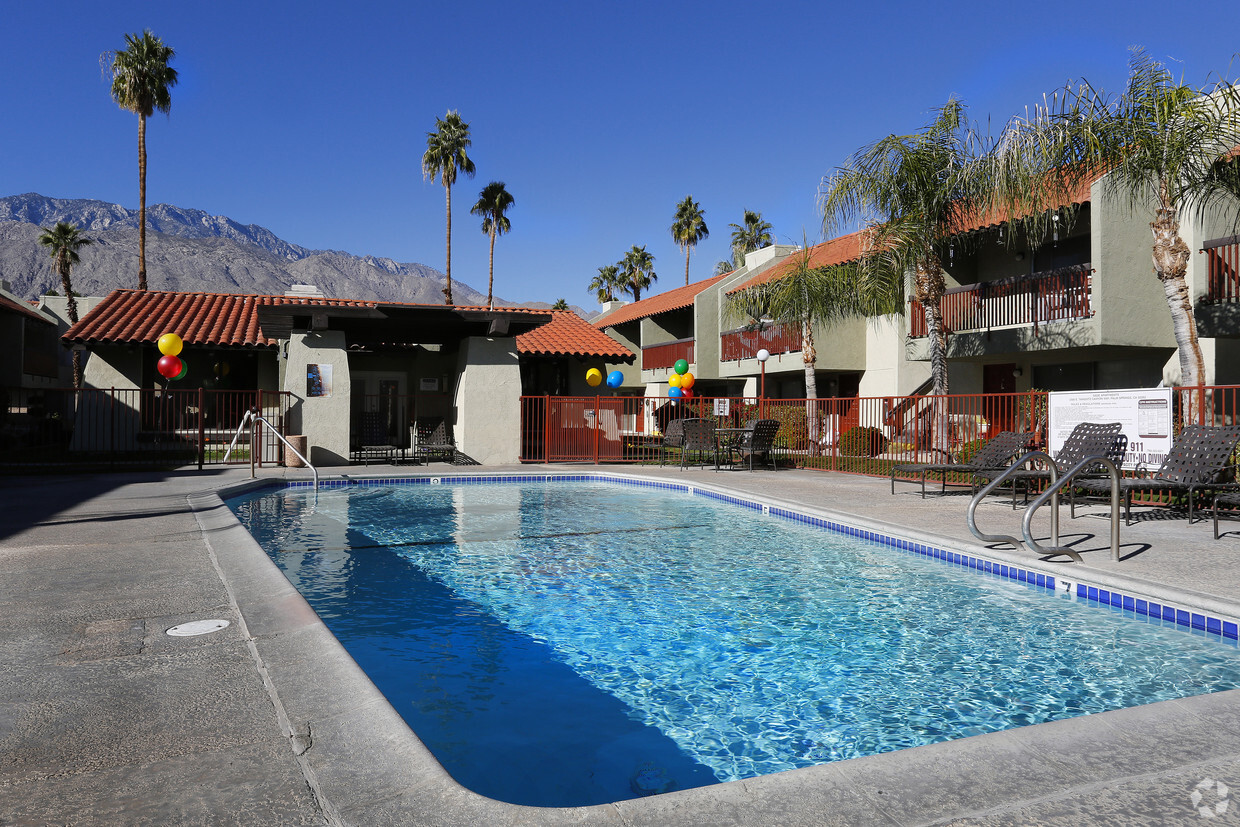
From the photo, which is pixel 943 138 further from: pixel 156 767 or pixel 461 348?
pixel 156 767

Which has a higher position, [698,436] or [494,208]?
[494,208]

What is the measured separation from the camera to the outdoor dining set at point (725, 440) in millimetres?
16875

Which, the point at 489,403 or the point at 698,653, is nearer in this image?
the point at 698,653

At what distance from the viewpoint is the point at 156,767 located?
2.62 metres

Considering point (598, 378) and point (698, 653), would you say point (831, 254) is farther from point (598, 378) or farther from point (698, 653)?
point (698, 653)

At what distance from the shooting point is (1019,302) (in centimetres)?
1894

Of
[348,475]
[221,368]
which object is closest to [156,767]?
[348,475]

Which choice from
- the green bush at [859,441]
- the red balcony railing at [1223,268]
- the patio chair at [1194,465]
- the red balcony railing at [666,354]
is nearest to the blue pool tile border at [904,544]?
the patio chair at [1194,465]

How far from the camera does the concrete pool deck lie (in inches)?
92.1

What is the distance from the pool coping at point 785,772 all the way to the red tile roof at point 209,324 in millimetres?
14296

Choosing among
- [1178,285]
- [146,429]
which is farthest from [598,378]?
[1178,285]

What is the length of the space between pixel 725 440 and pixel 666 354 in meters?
18.0

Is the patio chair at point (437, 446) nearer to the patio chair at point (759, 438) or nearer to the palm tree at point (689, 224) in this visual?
the patio chair at point (759, 438)

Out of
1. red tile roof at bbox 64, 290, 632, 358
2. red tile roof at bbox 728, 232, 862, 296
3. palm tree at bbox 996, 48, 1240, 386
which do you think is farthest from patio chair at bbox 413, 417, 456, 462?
palm tree at bbox 996, 48, 1240, 386
